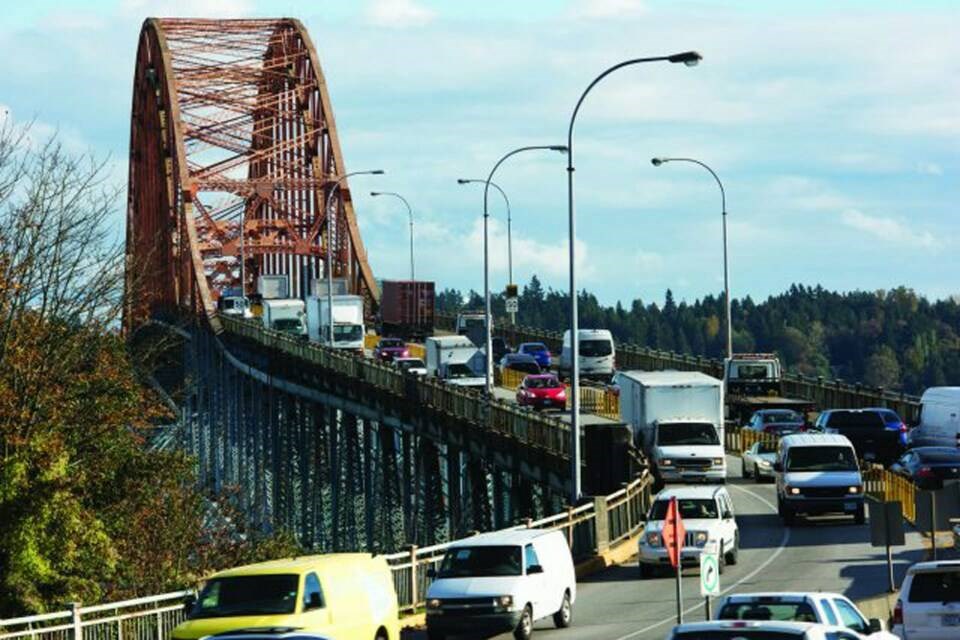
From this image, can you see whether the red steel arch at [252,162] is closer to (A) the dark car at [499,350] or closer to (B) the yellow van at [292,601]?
(A) the dark car at [499,350]

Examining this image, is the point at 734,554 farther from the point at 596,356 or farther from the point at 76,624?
the point at 596,356

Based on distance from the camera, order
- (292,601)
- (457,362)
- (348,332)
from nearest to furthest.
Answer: (292,601)
(457,362)
(348,332)

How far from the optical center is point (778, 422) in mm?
66438

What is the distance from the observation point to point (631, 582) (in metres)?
40.2

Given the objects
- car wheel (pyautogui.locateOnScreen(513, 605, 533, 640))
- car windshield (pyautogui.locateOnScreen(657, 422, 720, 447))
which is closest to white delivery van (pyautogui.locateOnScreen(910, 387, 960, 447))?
car windshield (pyautogui.locateOnScreen(657, 422, 720, 447))

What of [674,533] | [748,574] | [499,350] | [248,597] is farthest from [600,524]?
[499,350]

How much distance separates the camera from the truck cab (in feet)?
267

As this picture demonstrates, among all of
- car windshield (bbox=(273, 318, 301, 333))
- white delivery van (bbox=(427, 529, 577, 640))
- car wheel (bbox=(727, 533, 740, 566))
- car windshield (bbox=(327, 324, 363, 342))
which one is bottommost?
car wheel (bbox=(727, 533, 740, 566))

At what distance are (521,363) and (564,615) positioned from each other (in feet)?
203

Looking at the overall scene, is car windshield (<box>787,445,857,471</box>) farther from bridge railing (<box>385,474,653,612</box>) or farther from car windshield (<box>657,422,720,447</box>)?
car windshield (<box>657,422,720,447</box>)

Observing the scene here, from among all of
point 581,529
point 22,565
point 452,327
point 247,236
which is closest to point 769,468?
point 581,529

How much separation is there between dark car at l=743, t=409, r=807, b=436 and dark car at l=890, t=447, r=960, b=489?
40.9 ft

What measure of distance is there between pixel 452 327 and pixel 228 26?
25642 millimetres

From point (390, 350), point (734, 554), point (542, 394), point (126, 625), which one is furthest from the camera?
point (390, 350)
